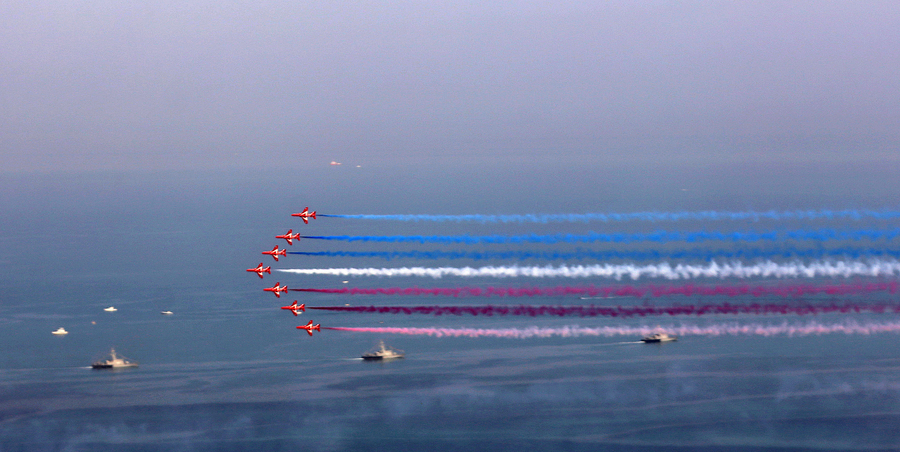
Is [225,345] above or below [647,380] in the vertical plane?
above

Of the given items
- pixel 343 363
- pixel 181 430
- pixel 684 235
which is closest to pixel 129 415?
pixel 181 430

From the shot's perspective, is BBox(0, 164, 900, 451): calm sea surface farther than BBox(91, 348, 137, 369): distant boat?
No

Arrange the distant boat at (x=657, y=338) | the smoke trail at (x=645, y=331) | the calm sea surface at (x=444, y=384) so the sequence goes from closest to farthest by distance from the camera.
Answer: the calm sea surface at (x=444, y=384), the smoke trail at (x=645, y=331), the distant boat at (x=657, y=338)

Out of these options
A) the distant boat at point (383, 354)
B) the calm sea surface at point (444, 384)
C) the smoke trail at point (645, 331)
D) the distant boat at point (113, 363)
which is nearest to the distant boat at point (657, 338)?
the smoke trail at point (645, 331)

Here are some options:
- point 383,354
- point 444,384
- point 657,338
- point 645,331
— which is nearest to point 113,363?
point 383,354

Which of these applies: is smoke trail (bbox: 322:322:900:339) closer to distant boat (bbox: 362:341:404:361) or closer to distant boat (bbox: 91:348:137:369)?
distant boat (bbox: 362:341:404:361)

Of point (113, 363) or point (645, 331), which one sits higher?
point (645, 331)

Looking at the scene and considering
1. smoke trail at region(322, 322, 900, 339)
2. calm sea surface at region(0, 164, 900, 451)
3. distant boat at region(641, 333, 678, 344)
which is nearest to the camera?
calm sea surface at region(0, 164, 900, 451)

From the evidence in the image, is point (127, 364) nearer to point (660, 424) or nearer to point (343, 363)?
point (343, 363)

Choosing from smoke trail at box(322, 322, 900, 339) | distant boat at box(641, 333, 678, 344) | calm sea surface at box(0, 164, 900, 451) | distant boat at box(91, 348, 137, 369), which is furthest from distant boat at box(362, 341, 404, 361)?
distant boat at box(641, 333, 678, 344)

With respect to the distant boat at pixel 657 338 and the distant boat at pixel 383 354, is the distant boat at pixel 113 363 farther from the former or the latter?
the distant boat at pixel 657 338

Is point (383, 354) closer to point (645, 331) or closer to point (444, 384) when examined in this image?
point (444, 384)
